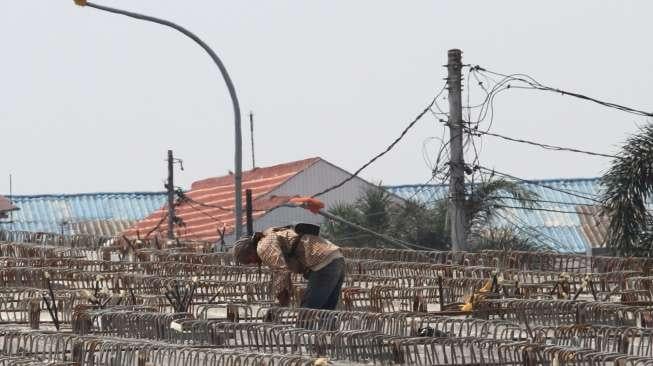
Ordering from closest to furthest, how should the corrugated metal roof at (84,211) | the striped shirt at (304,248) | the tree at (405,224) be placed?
the striped shirt at (304,248)
the tree at (405,224)
the corrugated metal roof at (84,211)

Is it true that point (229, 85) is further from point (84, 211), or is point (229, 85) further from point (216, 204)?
point (84, 211)

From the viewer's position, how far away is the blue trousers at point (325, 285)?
21.6 meters

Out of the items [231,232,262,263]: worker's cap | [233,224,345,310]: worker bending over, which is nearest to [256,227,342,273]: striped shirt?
[233,224,345,310]: worker bending over

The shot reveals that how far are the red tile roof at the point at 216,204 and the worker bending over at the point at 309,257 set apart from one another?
3733 centimetres

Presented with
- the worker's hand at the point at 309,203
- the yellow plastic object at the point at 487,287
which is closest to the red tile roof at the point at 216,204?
the yellow plastic object at the point at 487,287

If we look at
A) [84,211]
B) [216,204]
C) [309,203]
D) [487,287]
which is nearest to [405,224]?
[216,204]

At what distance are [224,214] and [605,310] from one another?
4335 centimetres

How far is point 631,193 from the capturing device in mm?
33688

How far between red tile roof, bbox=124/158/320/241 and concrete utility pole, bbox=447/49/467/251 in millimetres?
25999

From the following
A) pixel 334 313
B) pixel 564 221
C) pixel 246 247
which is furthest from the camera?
pixel 564 221

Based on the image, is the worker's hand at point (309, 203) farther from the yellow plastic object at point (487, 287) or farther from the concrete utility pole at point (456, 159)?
the concrete utility pole at point (456, 159)

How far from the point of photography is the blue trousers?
70.9 ft

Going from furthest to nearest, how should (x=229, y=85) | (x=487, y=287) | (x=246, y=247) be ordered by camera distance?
(x=229, y=85), (x=487, y=287), (x=246, y=247)

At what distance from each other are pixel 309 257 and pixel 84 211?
5236 centimetres
